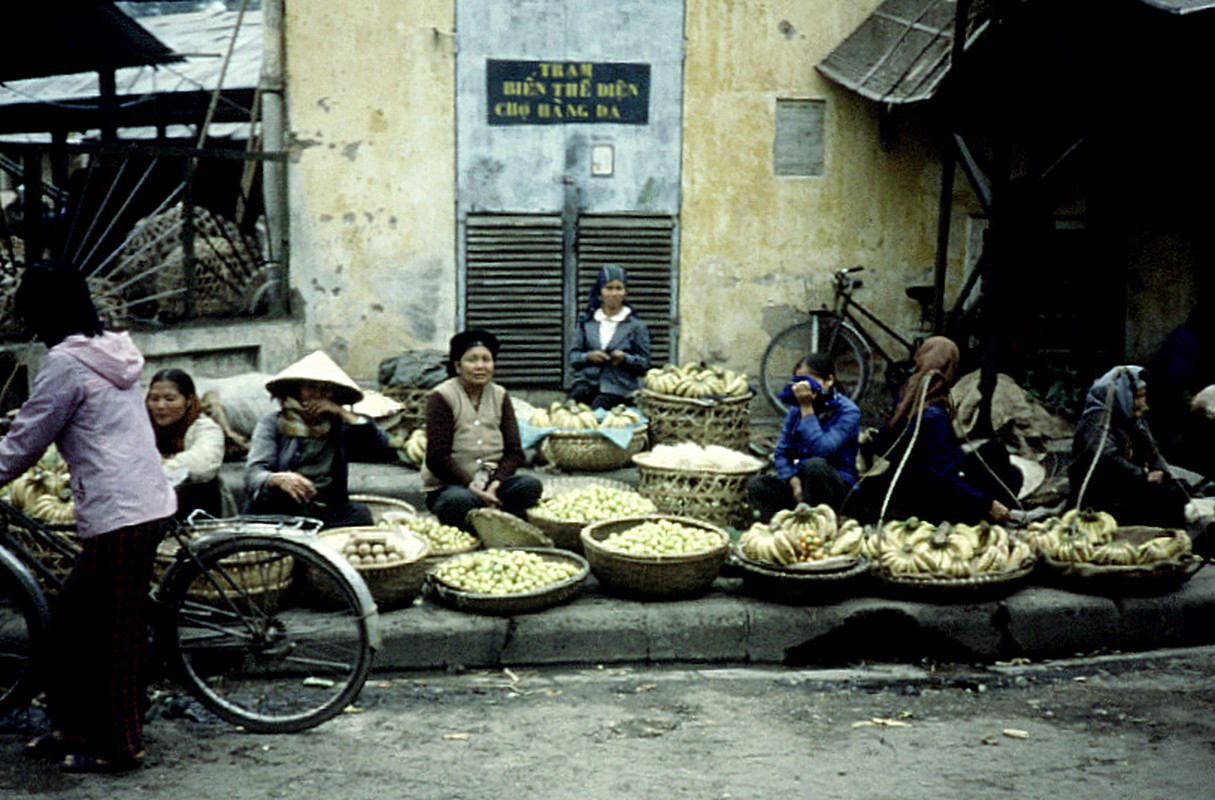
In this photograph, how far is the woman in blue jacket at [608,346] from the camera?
9711 mm

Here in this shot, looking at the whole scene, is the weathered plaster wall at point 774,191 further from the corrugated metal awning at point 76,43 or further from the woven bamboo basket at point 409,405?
the corrugated metal awning at point 76,43

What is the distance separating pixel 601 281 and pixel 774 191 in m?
2.05

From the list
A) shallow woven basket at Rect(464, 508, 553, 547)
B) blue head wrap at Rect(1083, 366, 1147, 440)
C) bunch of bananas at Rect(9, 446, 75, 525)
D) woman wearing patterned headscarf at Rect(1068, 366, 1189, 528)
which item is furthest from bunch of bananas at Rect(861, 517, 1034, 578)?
bunch of bananas at Rect(9, 446, 75, 525)

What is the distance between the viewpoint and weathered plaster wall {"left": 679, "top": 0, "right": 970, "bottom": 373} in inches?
420

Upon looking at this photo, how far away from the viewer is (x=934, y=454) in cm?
761

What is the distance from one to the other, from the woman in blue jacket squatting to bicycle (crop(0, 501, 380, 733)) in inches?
120

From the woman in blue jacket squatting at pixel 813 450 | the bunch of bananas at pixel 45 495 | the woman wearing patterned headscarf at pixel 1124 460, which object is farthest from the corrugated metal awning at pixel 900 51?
the bunch of bananas at pixel 45 495

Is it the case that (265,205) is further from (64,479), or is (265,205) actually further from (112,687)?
(112,687)

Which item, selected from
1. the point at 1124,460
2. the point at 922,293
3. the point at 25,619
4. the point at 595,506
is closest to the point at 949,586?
the point at 1124,460

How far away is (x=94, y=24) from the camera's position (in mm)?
13047

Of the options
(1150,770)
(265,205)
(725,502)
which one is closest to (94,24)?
(265,205)

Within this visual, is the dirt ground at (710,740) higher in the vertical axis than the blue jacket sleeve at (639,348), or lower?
lower

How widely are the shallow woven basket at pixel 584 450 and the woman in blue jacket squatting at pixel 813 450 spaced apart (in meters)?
1.46

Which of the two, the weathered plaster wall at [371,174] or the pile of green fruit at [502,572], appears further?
the weathered plaster wall at [371,174]
